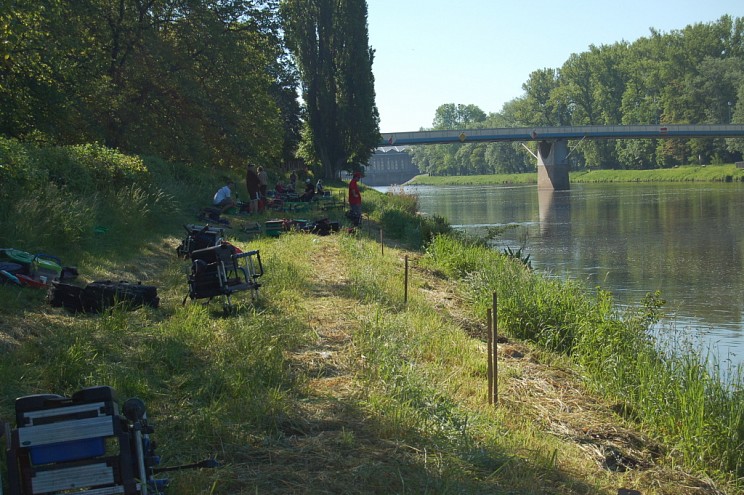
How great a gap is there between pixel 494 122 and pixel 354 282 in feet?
450

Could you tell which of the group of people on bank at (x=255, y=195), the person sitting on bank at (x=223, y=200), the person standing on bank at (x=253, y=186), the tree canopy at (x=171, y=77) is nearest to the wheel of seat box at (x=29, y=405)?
the group of people on bank at (x=255, y=195)

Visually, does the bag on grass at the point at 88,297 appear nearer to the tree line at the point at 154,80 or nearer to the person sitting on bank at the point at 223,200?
the tree line at the point at 154,80

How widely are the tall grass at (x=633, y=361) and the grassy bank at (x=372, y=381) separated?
25mm

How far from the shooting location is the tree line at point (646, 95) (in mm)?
84375

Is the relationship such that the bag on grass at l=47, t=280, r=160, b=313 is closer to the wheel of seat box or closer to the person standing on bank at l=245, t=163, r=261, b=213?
the wheel of seat box

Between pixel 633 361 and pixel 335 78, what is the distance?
4345 centimetres

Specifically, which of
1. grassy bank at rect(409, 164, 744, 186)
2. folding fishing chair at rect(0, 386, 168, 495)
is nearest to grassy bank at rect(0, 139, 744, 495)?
folding fishing chair at rect(0, 386, 168, 495)

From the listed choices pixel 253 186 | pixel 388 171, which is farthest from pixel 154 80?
pixel 388 171

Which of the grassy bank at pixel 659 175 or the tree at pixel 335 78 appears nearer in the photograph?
the tree at pixel 335 78

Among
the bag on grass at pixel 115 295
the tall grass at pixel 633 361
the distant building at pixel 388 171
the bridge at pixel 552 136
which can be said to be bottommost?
the distant building at pixel 388 171

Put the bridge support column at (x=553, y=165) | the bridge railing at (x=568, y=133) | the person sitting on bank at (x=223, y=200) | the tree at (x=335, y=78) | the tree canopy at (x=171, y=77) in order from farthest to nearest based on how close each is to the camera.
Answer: the bridge support column at (x=553, y=165), the bridge railing at (x=568, y=133), the tree at (x=335, y=78), the tree canopy at (x=171, y=77), the person sitting on bank at (x=223, y=200)

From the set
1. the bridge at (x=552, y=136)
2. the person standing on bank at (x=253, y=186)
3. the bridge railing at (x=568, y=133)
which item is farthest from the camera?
the bridge at (x=552, y=136)

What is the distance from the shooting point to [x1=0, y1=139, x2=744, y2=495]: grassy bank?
5023 mm

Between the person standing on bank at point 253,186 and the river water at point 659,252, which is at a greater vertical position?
the person standing on bank at point 253,186
